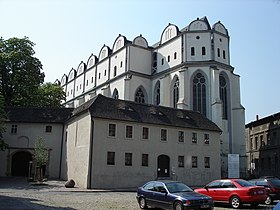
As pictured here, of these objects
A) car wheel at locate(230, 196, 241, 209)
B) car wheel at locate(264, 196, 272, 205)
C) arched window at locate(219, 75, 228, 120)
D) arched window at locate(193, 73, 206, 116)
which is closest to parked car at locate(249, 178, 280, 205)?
car wheel at locate(264, 196, 272, 205)

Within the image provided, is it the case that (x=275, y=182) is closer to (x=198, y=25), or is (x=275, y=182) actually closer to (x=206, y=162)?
(x=206, y=162)

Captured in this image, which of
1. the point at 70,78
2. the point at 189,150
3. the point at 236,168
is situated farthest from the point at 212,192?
the point at 70,78

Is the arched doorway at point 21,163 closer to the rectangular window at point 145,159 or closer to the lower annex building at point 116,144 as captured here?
the lower annex building at point 116,144

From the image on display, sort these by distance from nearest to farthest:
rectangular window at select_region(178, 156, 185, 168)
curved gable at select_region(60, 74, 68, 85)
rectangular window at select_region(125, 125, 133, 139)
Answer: rectangular window at select_region(125, 125, 133, 139), rectangular window at select_region(178, 156, 185, 168), curved gable at select_region(60, 74, 68, 85)

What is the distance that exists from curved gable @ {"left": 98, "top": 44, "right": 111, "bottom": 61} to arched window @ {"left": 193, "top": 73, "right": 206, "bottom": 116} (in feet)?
78.1

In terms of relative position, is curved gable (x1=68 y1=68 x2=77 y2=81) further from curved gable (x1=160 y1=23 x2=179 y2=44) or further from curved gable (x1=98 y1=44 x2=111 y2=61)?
curved gable (x1=160 y1=23 x2=179 y2=44)

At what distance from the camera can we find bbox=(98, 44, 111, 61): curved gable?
224 feet

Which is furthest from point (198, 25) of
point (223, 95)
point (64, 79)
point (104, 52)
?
point (64, 79)

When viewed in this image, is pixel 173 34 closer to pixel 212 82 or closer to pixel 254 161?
pixel 212 82

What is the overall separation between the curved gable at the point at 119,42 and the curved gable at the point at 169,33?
24.2ft

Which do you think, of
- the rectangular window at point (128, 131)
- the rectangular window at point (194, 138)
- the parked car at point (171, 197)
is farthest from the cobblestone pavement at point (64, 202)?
the rectangular window at point (194, 138)

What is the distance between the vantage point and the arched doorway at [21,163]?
1419 inches

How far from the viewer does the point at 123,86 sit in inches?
2242

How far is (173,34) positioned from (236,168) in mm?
30129
